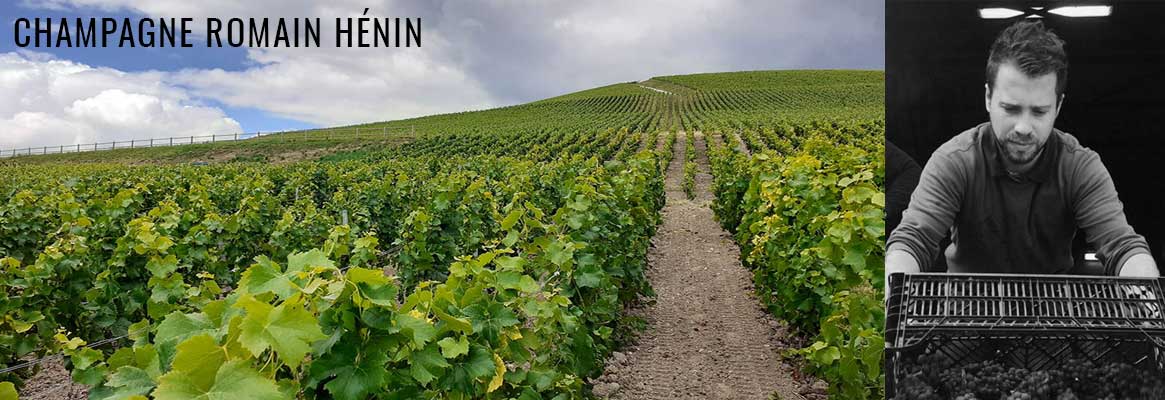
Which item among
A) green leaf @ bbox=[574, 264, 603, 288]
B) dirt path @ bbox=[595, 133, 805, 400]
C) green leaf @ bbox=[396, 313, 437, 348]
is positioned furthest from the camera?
dirt path @ bbox=[595, 133, 805, 400]

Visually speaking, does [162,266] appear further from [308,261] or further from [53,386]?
[308,261]

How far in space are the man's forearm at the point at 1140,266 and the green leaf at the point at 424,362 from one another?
70.3 inches

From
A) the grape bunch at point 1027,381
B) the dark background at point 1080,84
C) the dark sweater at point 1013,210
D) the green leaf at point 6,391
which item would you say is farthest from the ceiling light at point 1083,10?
the green leaf at point 6,391

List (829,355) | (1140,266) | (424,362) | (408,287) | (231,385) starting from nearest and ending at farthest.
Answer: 1. (231,385)
2. (1140,266)
3. (424,362)
4. (829,355)
5. (408,287)

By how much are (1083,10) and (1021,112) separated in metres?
0.29

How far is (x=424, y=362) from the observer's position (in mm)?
2049

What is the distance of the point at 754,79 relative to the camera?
92938 mm

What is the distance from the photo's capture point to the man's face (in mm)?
1658

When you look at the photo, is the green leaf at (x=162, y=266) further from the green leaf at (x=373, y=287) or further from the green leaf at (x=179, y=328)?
the green leaf at (x=373, y=287)

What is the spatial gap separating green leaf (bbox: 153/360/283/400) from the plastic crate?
147cm

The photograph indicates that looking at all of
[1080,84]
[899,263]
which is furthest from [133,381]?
[1080,84]

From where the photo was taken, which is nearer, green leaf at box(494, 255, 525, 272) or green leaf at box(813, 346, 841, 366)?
green leaf at box(494, 255, 525, 272)

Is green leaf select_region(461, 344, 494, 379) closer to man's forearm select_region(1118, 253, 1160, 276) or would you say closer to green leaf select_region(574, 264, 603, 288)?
green leaf select_region(574, 264, 603, 288)

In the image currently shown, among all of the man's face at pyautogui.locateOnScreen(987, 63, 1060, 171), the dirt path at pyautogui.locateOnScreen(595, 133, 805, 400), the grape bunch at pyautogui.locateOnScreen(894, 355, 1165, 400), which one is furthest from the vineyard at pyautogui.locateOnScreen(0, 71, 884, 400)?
the man's face at pyautogui.locateOnScreen(987, 63, 1060, 171)
